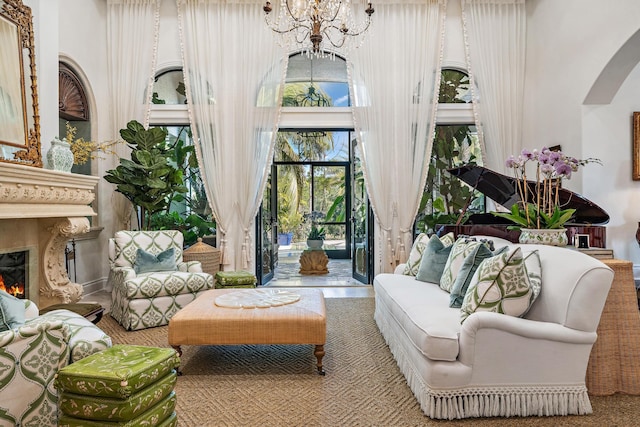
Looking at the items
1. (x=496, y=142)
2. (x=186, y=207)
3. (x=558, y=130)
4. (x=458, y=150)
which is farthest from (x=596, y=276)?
(x=186, y=207)

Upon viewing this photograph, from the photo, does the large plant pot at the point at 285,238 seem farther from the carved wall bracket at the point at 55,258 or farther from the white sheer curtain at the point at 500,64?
the carved wall bracket at the point at 55,258

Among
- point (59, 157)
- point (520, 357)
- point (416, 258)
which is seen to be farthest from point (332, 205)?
point (520, 357)

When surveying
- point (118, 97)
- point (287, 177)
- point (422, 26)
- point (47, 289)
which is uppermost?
point (422, 26)

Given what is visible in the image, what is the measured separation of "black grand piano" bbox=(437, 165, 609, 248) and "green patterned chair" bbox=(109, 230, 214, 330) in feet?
9.21

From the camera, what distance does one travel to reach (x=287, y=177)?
31.1 ft

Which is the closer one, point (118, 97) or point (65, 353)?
point (65, 353)

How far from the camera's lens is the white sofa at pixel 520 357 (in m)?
2.21

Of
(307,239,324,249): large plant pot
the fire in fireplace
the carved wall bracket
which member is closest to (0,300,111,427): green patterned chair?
the fire in fireplace

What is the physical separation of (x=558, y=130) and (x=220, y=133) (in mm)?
4489

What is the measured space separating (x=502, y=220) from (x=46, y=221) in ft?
16.4

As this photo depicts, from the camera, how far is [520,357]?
2.24 m

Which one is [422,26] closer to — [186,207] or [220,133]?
[220,133]

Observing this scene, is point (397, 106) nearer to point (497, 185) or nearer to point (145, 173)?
point (497, 185)

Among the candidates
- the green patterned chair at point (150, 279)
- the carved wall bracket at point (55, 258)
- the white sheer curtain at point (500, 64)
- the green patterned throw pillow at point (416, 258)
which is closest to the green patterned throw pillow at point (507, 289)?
the green patterned throw pillow at point (416, 258)
